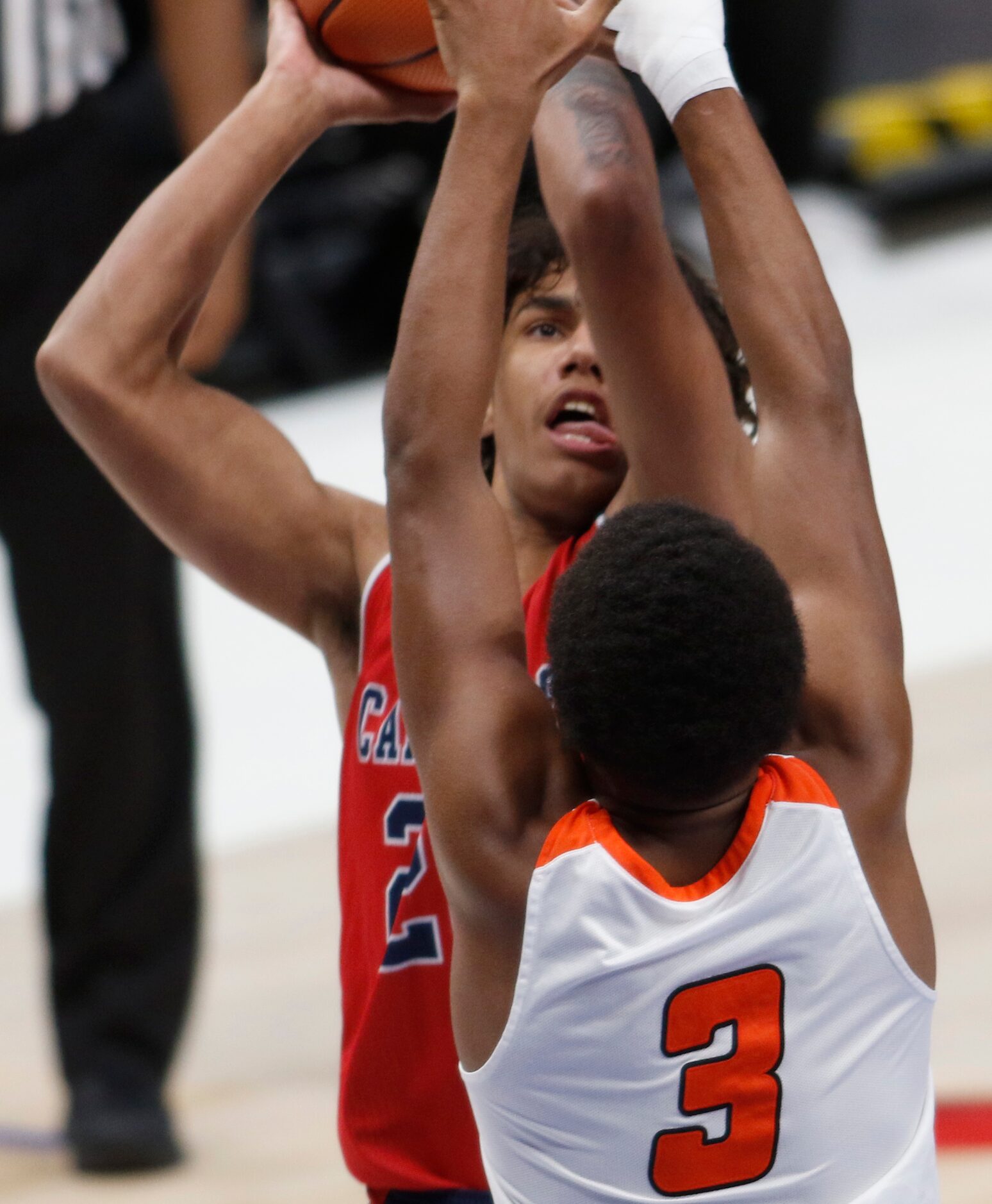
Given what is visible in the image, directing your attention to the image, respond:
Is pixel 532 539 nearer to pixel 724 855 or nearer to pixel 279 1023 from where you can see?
pixel 724 855

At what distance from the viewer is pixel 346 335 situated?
929 cm

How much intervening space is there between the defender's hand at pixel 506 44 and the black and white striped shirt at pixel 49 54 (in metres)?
1.87

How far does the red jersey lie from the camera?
175 cm

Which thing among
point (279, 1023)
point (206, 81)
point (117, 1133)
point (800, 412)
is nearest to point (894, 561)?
point (279, 1023)

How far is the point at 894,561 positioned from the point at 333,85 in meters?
4.61

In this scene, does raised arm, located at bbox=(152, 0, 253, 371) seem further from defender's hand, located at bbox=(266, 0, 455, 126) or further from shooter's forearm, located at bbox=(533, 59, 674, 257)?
shooter's forearm, located at bbox=(533, 59, 674, 257)

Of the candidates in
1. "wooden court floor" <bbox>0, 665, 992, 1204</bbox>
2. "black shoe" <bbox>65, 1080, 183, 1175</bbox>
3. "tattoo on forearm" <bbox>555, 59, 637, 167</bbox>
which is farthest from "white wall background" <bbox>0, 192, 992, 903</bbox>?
"tattoo on forearm" <bbox>555, 59, 637, 167</bbox>

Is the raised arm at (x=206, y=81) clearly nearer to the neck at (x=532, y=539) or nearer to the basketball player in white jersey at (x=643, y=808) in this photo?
the neck at (x=532, y=539)

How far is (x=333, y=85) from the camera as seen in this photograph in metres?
1.92

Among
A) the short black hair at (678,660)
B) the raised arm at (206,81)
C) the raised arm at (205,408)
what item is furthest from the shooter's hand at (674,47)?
the raised arm at (206,81)

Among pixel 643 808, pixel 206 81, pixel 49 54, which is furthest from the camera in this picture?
pixel 206 81

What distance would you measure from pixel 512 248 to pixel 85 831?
1.78m

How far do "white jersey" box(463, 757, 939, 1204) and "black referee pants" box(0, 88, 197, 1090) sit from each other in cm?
203

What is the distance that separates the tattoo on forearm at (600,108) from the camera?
174 centimetres
